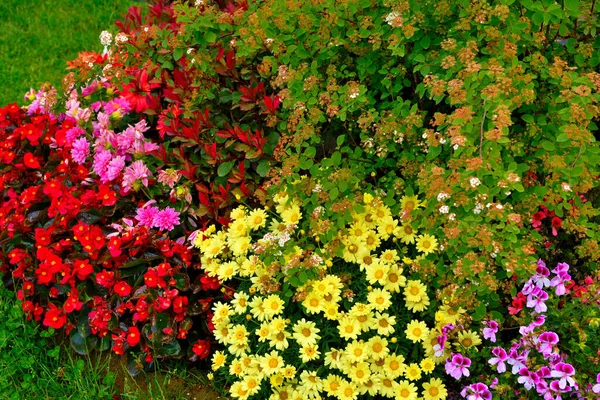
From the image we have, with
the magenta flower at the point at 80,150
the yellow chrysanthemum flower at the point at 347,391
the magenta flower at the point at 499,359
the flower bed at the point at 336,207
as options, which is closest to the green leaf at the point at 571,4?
the flower bed at the point at 336,207

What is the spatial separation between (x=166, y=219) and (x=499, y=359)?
1.51 m

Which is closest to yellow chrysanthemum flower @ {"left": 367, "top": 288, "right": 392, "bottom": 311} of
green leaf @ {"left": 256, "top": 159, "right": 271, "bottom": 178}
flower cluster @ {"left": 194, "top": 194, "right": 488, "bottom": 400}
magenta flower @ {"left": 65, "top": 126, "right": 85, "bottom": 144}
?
flower cluster @ {"left": 194, "top": 194, "right": 488, "bottom": 400}

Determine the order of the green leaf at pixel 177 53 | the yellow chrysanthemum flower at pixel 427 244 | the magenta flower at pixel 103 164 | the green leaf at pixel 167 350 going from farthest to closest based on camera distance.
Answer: the magenta flower at pixel 103 164 < the green leaf at pixel 177 53 < the green leaf at pixel 167 350 < the yellow chrysanthemum flower at pixel 427 244

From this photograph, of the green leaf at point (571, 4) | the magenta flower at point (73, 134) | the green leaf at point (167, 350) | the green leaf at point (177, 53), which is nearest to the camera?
the green leaf at point (571, 4)

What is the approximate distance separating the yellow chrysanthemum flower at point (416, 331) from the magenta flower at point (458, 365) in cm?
14

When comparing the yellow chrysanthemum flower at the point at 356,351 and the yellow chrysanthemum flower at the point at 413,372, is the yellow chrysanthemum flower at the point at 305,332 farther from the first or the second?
the yellow chrysanthemum flower at the point at 413,372

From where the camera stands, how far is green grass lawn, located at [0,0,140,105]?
5.81 m

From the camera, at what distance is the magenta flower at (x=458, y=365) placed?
2.54 meters

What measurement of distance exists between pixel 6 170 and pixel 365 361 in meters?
2.11

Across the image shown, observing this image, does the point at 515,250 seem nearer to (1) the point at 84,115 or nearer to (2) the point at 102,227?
(2) the point at 102,227

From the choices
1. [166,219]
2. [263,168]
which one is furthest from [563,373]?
[166,219]

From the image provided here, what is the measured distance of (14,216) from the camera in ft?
11.3

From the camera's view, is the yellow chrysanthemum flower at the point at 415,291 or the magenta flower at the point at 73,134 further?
the magenta flower at the point at 73,134

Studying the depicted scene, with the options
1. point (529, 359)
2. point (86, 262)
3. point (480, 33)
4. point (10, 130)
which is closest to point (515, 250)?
point (529, 359)
